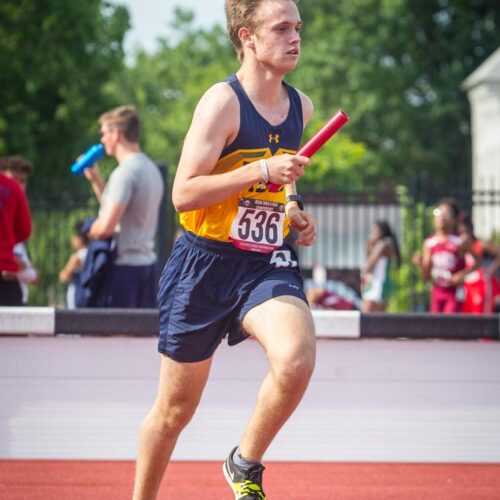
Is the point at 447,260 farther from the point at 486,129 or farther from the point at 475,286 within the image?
the point at 486,129

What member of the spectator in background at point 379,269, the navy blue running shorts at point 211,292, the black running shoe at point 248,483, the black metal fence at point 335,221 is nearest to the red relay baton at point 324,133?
the navy blue running shorts at point 211,292

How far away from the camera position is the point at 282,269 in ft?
15.7

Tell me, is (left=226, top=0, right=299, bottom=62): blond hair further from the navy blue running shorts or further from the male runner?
the navy blue running shorts

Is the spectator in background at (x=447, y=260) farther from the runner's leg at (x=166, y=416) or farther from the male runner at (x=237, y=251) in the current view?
the runner's leg at (x=166, y=416)

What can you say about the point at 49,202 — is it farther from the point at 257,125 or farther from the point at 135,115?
the point at 257,125

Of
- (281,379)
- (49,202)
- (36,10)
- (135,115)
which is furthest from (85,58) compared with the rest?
(281,379)

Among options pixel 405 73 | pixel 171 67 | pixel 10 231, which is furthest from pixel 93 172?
pixel 171 67

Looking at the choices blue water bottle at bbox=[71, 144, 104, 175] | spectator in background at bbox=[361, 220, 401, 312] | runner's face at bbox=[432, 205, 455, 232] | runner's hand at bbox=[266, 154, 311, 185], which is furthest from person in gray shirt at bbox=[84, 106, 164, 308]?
spectator in background at bbox=[361, 220, 401, 312]

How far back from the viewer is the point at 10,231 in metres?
8.12

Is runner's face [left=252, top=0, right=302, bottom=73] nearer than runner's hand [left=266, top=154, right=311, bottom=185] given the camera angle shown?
No

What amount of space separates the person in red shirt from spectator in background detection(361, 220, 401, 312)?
5945 mm

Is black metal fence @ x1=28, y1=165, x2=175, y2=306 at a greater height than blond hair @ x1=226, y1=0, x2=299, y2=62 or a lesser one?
lesser

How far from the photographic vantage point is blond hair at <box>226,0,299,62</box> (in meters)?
4.76

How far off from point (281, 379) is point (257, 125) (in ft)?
3.35
